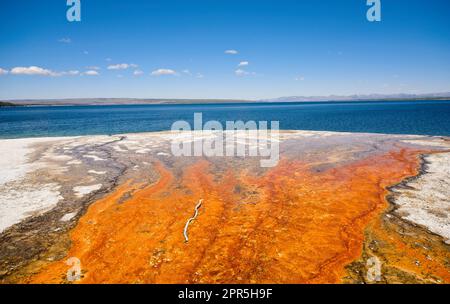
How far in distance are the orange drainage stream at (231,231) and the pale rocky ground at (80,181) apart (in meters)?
0.83

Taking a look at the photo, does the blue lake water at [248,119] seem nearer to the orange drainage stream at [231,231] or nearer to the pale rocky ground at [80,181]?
the pale rocky ground at [80,181]

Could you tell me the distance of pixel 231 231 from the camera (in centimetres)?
760

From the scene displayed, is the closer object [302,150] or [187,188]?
[187,188]

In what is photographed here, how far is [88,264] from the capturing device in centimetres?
616

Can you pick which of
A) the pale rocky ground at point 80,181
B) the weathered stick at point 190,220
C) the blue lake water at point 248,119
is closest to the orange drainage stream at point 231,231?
the weathered stick at point 190,220

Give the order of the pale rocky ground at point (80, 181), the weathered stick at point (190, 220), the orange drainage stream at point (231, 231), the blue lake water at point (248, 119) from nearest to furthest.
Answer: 1. the orange drainage stream at point (231, 231)
2. the weathered stick at point (190, 220)
3. the pale rocky ground at point (80, 181)
4. the blue lake water at point (248, 119)

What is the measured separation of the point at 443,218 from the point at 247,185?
22.0 feet

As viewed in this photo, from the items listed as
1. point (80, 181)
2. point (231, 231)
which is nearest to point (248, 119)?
point (80, 181)

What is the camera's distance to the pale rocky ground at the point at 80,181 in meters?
7.54

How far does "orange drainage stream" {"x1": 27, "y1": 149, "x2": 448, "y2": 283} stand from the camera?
5.82 metres

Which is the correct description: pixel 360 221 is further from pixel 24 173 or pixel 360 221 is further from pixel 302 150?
pixel 24 173
